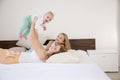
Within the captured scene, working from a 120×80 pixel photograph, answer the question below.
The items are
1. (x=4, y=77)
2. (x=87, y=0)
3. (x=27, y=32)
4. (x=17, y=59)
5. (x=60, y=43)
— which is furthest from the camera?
(x=87, y=0)

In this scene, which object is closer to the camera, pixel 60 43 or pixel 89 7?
pixel 60 43

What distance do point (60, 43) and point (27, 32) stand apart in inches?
25.2

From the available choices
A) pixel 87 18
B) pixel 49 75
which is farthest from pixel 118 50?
pixel 49 75

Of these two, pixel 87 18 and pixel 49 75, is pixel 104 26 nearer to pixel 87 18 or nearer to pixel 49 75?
pixel 87 18

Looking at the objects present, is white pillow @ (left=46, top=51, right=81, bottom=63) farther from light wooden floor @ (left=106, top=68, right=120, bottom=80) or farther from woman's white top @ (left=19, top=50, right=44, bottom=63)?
light wooden floor @ (left=106, top=68, right=120, bottom=80)

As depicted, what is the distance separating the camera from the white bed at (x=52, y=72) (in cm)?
222

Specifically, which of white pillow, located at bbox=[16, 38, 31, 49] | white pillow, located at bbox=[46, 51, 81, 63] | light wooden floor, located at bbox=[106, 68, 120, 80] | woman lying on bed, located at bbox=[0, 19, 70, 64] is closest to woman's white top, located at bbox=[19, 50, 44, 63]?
woman lying on bed, located at bbox=[0, 19, 70, 64]

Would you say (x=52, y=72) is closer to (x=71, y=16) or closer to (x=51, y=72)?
(x=51, y=72)

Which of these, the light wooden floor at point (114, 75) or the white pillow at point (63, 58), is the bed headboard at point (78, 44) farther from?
the white pillow at point (63, 58)

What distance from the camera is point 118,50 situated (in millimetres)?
4836

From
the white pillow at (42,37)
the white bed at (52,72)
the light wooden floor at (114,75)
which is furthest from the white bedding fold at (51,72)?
the white pillow at (42,37)

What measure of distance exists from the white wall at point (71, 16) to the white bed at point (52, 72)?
2.11 metres

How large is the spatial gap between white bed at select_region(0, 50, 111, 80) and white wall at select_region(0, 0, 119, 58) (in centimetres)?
211

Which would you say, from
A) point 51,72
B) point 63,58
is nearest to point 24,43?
point 63,58
